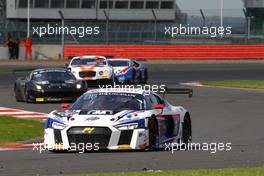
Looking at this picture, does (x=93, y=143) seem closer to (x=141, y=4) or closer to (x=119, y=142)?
(x=119, y=142)

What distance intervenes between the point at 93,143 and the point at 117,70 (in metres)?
23.3

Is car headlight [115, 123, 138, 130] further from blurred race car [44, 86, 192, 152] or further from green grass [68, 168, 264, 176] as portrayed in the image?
A: green grass [68, 168, 264, 176]

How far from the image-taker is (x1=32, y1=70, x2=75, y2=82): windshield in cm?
3033

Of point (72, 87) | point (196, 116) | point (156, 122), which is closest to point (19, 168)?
point (156, 122)

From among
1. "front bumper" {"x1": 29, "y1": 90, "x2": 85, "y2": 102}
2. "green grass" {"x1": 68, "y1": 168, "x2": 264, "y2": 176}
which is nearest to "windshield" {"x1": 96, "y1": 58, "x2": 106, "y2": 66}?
"front bumper" {"x1": 29, "y1": 90, "x2": 85, "y2": 102}

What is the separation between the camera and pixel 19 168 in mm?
13211

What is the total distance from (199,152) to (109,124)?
59.9 inches

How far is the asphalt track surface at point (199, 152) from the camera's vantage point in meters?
13.4

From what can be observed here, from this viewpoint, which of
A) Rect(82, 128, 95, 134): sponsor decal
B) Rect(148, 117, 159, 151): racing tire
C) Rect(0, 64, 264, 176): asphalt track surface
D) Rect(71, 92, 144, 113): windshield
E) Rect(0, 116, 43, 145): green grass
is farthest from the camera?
Rect(0, 116, 43, 145): green grass

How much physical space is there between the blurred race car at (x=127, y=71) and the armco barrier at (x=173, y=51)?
67.3ft

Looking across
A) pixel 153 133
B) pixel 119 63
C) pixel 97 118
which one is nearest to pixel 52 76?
pixel 119 63

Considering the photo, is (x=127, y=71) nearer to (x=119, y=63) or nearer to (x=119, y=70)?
(x=119, y=70)

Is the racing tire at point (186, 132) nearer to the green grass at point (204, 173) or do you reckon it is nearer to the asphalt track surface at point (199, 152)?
the asphalt track surface at point (199, 152)

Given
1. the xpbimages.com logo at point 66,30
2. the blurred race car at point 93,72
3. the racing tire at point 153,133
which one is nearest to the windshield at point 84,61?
the blurred race car at point 93,72
